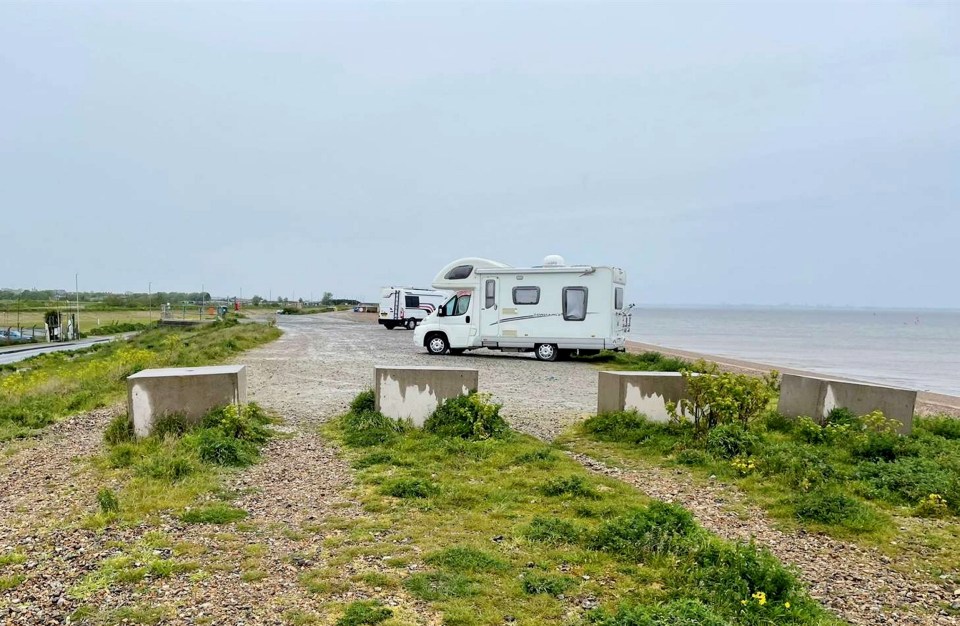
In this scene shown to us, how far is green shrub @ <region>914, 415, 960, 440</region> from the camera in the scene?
752 cm

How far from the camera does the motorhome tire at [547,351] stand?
17.8 m

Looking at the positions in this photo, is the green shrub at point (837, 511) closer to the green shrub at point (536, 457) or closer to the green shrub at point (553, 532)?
the green shrub at point (553, 532)

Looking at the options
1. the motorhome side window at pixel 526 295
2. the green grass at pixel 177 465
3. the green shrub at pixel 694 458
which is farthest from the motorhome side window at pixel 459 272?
the green shrub at pixel 694 458

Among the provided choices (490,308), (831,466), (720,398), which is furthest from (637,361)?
(831,466)

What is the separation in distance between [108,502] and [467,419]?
12.4ft

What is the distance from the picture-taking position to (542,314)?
1748 cm

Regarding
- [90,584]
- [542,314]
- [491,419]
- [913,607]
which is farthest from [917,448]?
[542,314]

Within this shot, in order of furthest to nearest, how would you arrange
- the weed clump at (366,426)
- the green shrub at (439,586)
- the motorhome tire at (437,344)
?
the motorhome tire at (437,344)
the weed clump at (366,426)
the green shrub at (439,586)

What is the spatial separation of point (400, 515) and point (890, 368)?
28263mm

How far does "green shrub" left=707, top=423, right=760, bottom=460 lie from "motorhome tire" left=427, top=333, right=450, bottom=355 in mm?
12958

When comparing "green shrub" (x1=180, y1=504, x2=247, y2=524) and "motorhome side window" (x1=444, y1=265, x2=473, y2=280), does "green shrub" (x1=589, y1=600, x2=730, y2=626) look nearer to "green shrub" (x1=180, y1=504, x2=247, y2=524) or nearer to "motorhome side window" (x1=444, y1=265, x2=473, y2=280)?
"green shrub" (x1=180, y1=504, x2=247, y2=524)

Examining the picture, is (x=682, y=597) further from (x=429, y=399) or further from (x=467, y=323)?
(x=467, y=323)

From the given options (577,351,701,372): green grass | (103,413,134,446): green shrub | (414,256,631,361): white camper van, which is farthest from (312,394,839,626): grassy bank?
(414,256,631,361): white camper van

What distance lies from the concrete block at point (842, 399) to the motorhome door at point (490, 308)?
34.2ft
